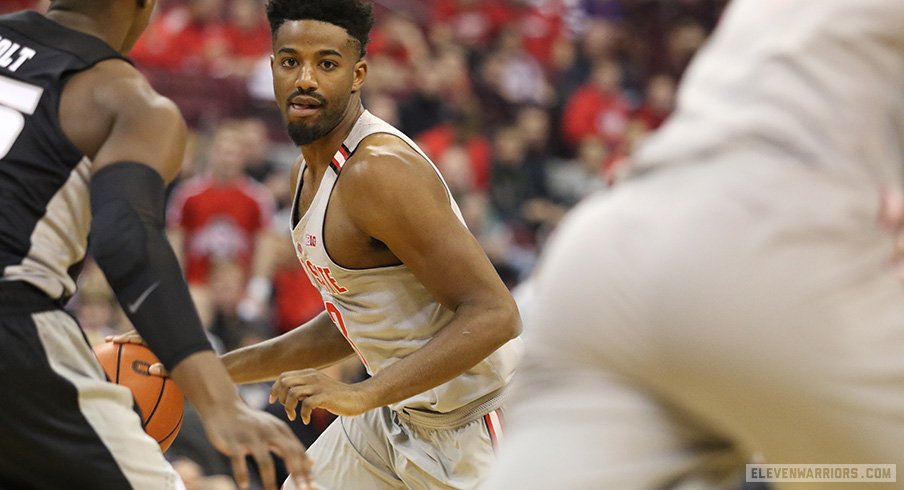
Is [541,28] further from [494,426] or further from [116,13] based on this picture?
[116,13]

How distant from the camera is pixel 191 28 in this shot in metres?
12.4

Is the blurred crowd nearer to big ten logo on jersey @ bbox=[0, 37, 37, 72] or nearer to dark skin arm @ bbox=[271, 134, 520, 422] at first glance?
dark skin arm @ bbox=[271, 134, 520, 422]

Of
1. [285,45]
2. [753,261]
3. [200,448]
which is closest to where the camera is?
[753,261]

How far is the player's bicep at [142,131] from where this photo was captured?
9.57 feet

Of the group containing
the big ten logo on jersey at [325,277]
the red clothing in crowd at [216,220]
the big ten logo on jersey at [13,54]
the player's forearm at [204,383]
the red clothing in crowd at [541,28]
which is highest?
the big ten logo on jersey at [13,54]

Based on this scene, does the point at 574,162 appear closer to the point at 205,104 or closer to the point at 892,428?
the point at 205,104

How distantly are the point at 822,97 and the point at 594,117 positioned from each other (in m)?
12.2

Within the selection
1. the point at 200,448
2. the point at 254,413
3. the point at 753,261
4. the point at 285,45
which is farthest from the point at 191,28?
the point at 753,261

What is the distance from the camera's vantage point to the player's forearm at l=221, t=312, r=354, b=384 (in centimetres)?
442

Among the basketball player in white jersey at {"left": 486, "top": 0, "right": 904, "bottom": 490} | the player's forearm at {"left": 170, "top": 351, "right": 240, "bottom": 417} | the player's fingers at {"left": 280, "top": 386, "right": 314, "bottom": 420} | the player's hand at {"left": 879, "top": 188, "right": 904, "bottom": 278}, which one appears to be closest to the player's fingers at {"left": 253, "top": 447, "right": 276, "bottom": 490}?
the player's forearm at {"left": 170, "top": 351, "right": 240, "bottom": 417}

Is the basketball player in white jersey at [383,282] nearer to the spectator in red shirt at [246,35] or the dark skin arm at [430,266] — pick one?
the dark skin arm at [430,266]

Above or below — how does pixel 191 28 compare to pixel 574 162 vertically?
above

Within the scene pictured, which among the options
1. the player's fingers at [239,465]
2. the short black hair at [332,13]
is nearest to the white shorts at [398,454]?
the short black hair at [332,13]

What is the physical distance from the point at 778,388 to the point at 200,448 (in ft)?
15.8
